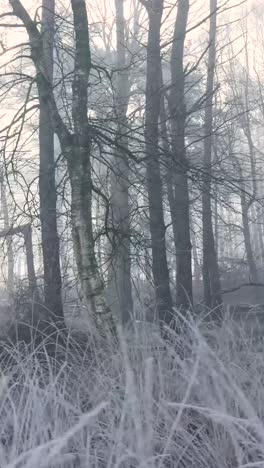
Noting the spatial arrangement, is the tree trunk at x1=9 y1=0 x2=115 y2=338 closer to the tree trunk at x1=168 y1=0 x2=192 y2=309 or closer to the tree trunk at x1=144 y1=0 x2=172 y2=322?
the tree trunk at x1=144 y1=0 x2=172 y2=322

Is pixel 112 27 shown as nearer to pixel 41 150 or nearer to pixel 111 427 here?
pixel 41 150

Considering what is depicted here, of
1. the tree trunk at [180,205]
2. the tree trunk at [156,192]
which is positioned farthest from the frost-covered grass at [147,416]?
the tree trunk at [180,205]

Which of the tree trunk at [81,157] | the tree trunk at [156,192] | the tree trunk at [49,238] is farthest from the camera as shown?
the tree trunk at [156,192]

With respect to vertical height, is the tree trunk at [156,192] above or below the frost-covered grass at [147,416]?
above

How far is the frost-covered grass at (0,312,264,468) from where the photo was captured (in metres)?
2.67

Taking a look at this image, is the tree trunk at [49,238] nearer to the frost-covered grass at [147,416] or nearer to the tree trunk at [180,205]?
the tree trunk at [180,205]

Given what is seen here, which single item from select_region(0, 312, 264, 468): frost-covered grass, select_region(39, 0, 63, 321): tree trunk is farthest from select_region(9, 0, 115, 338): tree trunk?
select_region(39, 0, 63, 321): tree trunk

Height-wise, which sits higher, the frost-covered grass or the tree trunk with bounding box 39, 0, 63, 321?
the tree trunk with bounding box 39, 0, 63, 321

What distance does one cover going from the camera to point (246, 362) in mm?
4609

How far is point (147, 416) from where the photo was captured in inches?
107

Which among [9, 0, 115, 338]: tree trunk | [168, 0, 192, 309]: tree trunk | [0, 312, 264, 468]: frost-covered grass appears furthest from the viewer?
[168, 0, 192, 309]: tree trunk

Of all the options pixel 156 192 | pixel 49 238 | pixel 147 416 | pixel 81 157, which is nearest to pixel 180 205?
pixel 156 192

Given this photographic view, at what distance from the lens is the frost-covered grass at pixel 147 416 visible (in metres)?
2.67

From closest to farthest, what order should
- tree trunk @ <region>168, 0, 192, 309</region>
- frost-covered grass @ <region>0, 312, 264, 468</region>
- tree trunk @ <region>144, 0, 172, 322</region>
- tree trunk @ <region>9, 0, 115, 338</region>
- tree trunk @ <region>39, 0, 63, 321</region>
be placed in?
1. frost-covered grass @ <region>0, 312, 264, 468</region>
2. tree trunk @ <region>9, 0, 115, 338</region>
3. tree trunk @ <region>39, 0, 63, 321</region>
4. tree trunk @ <region>144, 0, 172, 322</region>
5. tree trunk @ <region>168, 0, 192, 309</region>
